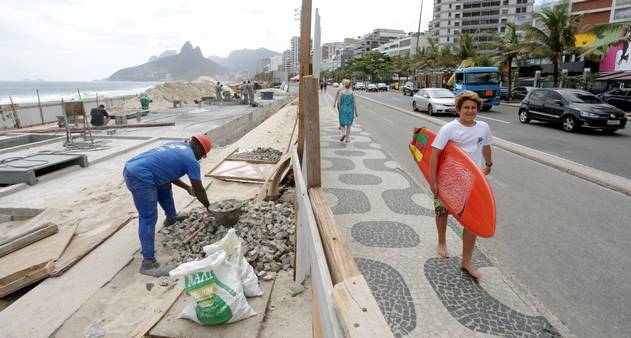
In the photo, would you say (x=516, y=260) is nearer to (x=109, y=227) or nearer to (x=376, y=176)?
(x=376, y=176)

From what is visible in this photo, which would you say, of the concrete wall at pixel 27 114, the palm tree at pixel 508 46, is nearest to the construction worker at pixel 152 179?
the concrete wall at pixel 27 114

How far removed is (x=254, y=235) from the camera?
4.78 meters

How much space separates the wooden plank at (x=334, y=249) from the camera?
2025mm

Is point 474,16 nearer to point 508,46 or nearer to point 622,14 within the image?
point 622,14

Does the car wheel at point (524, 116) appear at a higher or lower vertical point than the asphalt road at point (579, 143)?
higher

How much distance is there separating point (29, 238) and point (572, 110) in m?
16.2

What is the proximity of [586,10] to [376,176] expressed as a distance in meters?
53.9

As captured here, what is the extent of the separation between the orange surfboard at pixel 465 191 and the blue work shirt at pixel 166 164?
291 cm

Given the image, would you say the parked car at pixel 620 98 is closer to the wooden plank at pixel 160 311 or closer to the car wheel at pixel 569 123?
the car wheel at pixel 569 123

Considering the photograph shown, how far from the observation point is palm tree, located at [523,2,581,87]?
24.5m

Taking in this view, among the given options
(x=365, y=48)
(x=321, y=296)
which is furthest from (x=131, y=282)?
(x=365, y=48)

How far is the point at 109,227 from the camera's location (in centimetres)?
550

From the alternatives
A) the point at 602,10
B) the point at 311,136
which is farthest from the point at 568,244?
the point at 602,10

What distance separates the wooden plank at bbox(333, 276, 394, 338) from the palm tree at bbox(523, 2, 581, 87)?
97.6ft
